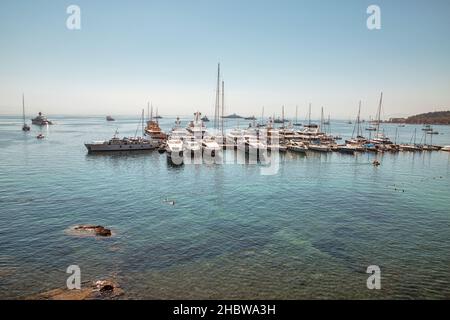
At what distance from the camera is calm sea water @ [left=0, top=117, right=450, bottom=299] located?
23.6 meters

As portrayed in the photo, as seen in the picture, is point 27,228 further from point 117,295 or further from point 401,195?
point 401,195

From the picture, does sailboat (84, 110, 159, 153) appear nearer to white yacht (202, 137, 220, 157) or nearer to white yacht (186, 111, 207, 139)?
white yacht (186, 111, 207, 139)

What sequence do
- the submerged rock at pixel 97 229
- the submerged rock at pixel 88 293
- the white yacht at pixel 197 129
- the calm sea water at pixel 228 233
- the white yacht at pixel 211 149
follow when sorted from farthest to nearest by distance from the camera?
the white yacht at pixel 197 129
the white yacht at pixel 211 149
the submerged rock at pixel 97 229
the calm sea water at pixel 228 233
the submerged rock at pixel 88 293

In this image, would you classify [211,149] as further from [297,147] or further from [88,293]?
[88,293]

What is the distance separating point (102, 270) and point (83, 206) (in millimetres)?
17686

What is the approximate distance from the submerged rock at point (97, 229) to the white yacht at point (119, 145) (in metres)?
59.0

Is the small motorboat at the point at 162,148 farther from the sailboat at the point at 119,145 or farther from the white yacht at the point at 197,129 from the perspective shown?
the white yacht at the point at 197,129

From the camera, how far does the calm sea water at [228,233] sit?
77.3 feet

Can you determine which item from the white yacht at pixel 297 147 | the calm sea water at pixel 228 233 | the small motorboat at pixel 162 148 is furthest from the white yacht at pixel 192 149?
the white yacht at pixel 297 147

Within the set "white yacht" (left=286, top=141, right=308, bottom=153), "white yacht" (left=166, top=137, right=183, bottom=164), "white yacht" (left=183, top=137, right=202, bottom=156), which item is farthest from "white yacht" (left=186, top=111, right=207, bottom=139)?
"white yacht" (left=286, top=141, right=308, bottom=153)

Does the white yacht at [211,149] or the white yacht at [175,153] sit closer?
the white yacht at [175,153]

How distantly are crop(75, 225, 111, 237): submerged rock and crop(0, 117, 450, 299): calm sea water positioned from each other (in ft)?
3.59

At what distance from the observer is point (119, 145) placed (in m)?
90.0

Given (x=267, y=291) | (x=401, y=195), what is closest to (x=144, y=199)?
(x=267, y=291)
